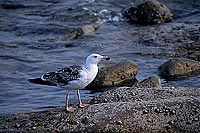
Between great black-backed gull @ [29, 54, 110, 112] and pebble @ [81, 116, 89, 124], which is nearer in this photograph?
pebble @ [81, 116, 89, 124]

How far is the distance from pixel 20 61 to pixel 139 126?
7.19 meters

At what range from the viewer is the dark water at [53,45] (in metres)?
12.7

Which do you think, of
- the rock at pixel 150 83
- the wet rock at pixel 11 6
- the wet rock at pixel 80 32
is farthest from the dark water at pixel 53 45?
the rock at pixel 150 83

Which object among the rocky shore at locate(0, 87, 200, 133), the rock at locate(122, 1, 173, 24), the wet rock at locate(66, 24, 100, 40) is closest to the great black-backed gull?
the rocky shore at locate(0, 87, 200, 133)

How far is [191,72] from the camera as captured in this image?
13867 mm

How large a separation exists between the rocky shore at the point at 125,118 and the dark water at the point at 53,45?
2.12 m

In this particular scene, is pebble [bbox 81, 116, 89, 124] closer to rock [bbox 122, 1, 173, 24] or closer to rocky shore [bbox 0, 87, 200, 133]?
rocky shore [bbox 0, 87, 200, 133]

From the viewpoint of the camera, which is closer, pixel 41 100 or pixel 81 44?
pixel 41 100

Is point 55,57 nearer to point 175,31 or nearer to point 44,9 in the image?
point 175,31

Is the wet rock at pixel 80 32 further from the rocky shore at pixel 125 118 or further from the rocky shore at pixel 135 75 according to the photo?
the rocky shore at pixel 125 118

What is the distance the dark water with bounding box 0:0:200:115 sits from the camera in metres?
12.7

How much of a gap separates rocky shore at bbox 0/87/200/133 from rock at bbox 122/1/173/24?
1047 centimetres

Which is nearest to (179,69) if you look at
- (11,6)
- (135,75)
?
(135,75)

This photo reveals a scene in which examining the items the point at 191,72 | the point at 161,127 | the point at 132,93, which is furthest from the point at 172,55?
the point at 161,127
